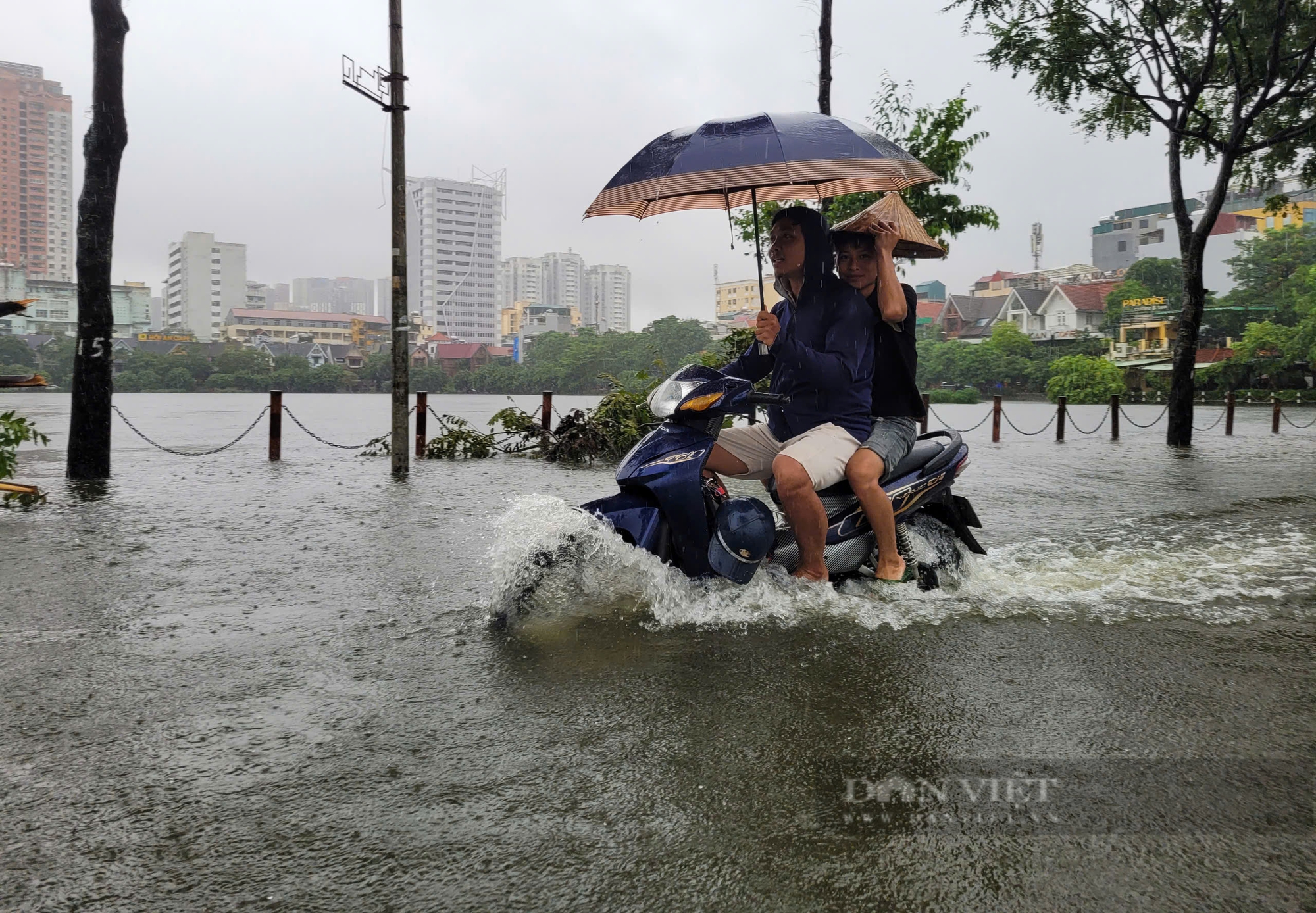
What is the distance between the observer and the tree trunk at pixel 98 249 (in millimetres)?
10234

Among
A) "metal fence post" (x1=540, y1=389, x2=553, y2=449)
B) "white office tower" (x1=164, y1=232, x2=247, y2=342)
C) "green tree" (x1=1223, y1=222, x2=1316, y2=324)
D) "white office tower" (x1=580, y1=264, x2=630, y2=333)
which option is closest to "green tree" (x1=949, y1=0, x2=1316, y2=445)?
"metal fence post" (x1=540, y1=389, x2=553, y2=449)

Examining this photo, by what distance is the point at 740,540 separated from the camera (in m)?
4.61

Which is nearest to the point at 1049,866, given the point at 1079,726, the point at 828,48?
the point at 1079,726

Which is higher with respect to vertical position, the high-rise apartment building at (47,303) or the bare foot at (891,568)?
the high-rise apartment building at (47,303)

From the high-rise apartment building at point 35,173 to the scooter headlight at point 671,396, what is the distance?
219 ft

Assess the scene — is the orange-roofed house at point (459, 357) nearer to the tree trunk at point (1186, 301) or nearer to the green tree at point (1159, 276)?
the green tree at point (1159, 276)

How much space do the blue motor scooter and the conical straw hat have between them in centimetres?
93

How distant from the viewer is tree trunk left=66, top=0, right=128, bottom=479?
1023 cm

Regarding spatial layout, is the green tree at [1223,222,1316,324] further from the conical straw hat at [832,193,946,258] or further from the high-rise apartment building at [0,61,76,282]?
the high-rise apartment building at [0,61,76,282]

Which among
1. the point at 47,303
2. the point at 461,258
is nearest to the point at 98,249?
the point at 47,303

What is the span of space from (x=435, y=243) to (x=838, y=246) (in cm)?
11544

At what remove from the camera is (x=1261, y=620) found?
15.8ft

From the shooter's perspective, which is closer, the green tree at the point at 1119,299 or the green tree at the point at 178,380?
the green tree at the point at 1119,299

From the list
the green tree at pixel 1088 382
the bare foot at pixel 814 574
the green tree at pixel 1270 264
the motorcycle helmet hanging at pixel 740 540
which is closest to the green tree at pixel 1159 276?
the green tree at pixel 1270 264
